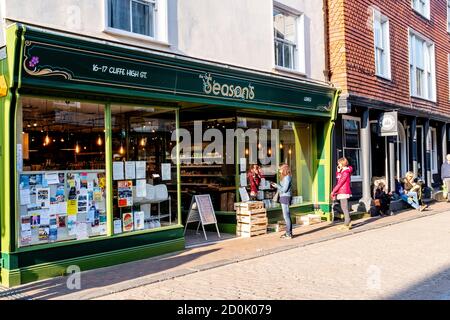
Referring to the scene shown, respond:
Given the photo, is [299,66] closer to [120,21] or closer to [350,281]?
[120,21]

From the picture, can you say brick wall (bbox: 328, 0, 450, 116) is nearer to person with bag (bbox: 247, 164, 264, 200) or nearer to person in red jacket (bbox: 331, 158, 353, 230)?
person in red jacket (bbox: 331, 158, 353, 230)

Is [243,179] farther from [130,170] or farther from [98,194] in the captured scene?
[98,194]

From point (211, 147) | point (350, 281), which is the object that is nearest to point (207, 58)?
point (211, 147)

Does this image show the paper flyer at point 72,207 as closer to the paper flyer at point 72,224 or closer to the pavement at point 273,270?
the paper flyer at point 72,224

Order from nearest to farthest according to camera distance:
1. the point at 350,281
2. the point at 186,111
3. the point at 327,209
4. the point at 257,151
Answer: the point at 350,281 < the point at 186,111 < the point at 257,151 < the point at 327,209

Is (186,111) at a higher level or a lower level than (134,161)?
higher

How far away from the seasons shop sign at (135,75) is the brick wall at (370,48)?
2792mm

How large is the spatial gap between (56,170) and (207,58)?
3912mm

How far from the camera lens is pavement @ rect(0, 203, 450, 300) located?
5992 mm

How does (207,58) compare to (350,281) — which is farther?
(207,58)

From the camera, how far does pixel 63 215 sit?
7.27 metres

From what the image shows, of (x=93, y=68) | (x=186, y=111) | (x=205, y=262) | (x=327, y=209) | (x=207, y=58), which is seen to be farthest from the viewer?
(x=327, y=209)

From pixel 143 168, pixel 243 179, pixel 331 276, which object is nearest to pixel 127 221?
pixel 143 168

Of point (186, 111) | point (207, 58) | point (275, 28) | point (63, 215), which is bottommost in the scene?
point (63, 215)
